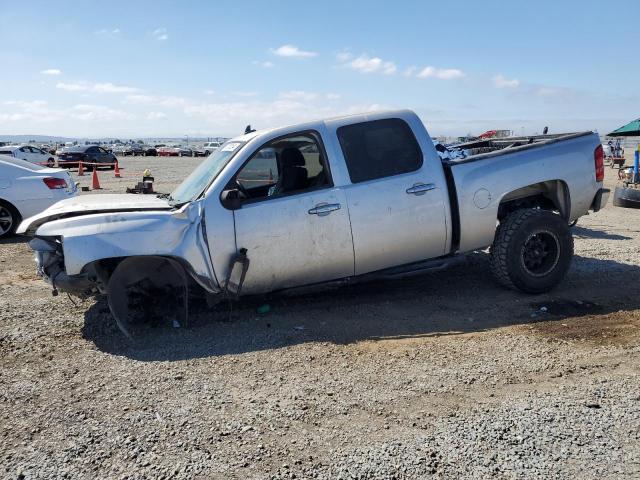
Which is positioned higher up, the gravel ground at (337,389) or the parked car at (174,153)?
the parked car at (174,153)

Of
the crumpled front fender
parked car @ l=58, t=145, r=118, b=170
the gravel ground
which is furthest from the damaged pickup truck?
parked car @ l=58, t=145, r=118, b=170

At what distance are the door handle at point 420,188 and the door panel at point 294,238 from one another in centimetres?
72

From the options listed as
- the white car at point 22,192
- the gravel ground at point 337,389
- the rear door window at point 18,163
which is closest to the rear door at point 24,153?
the rear door window at point 18,163

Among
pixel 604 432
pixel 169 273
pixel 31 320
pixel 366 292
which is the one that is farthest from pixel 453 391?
pixel 31 320

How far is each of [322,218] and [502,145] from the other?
4059 millimetres

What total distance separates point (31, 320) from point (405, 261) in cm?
384

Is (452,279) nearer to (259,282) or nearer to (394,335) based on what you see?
(394,335)

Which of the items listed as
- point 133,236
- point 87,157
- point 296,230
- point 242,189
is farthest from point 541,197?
point 87,157

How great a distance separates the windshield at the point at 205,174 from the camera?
16.9 feet

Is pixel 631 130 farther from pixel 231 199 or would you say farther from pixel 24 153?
pixel 24 153

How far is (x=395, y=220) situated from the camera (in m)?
5.26

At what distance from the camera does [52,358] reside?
4.50m

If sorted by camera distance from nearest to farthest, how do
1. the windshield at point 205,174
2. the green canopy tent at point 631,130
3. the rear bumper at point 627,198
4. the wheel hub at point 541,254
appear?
the windshield at point 205,174
the wheel hub at point 541,254
the rear bumper at point 627,198
the green canopy tent at point 631,130

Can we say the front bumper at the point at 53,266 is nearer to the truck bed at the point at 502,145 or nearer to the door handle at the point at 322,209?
the door handle at the point at 322,209
